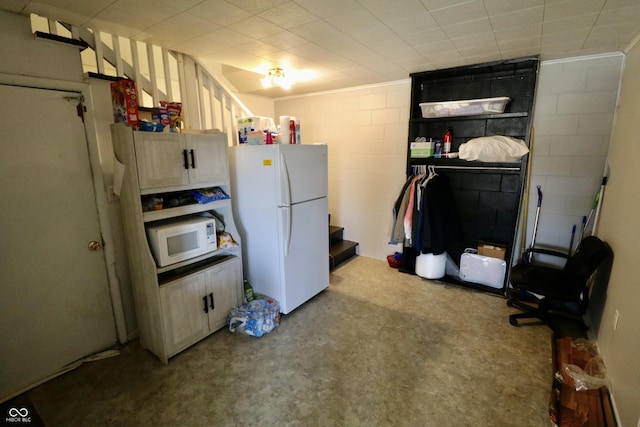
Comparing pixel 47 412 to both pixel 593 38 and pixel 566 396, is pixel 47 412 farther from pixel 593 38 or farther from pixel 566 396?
pixel 593 38

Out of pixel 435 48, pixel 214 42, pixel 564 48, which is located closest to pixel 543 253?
pixel 564 48

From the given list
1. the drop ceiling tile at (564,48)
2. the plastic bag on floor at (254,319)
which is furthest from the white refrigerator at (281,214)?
the drop ceiling tile at (564,48)

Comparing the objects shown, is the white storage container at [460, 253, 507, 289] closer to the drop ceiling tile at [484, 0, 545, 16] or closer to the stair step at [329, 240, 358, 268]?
the stair step at [329, 240, 358, 268]

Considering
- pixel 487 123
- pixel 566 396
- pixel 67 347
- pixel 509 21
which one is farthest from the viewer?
pixel 487 123

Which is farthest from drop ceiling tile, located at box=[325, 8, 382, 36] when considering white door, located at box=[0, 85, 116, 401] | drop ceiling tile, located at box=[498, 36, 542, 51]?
white door, located at box=[0, 85, 116, 401]

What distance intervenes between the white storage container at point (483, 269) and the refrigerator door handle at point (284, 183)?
216 centimetres

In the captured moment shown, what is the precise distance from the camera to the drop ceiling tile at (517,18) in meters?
1.84

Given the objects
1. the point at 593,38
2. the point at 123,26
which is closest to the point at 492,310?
the point at 593,38

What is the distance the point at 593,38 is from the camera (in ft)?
7.47

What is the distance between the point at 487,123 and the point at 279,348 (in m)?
3.13

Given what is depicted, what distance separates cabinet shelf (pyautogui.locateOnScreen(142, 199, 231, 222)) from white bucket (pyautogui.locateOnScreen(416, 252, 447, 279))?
2.38 metres

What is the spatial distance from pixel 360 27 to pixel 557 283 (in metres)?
2.61

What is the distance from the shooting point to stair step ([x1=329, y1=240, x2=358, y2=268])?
3980 mm

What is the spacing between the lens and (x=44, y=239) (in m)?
2.00
